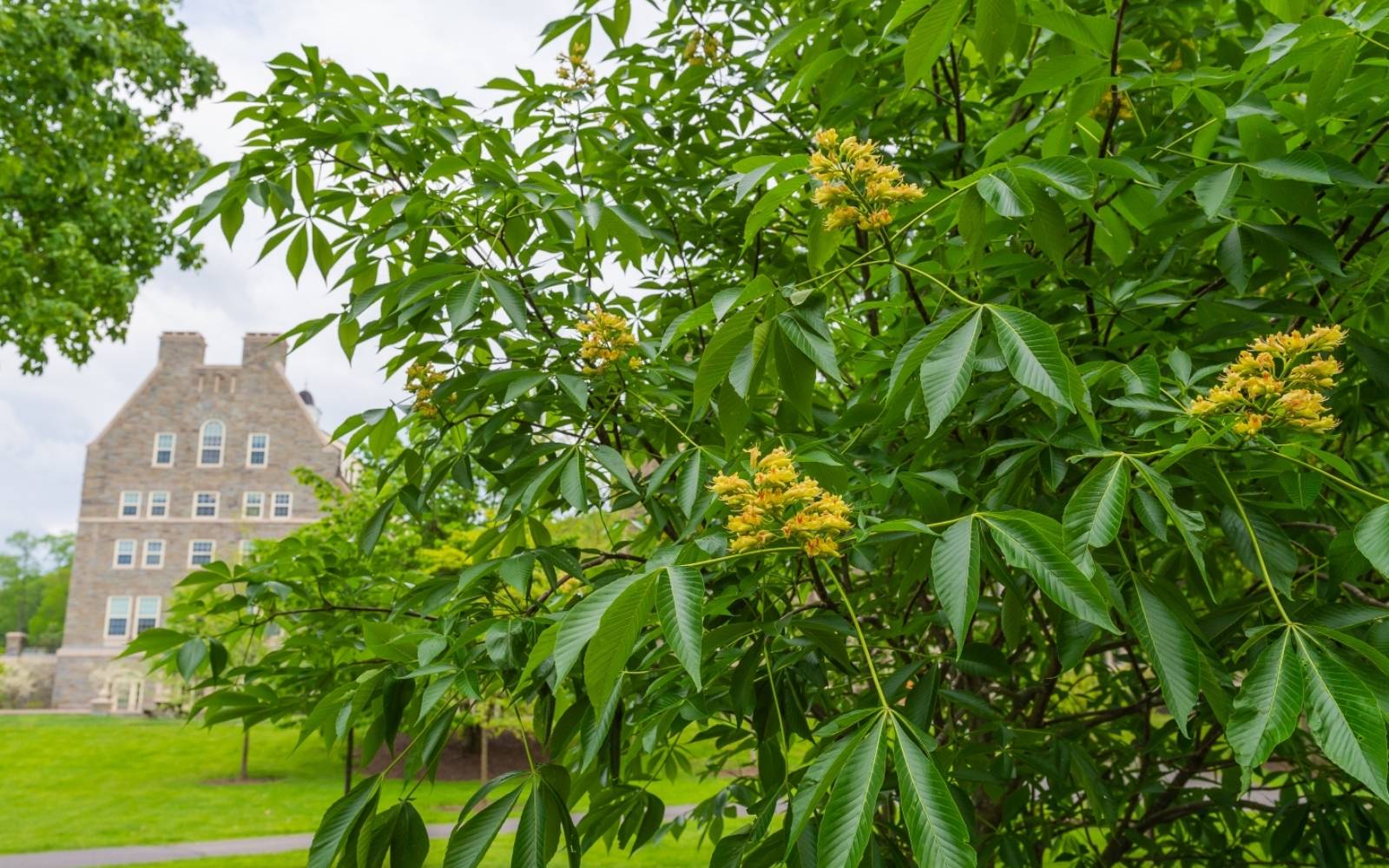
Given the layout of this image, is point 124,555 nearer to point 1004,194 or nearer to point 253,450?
point 253,450

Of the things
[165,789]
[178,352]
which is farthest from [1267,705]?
[178,352]

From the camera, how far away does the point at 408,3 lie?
8.84ft

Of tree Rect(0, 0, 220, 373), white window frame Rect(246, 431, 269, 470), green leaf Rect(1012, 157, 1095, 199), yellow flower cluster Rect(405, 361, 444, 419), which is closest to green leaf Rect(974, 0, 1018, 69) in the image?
green leaf Rect(1012, 157, 1095, 199)

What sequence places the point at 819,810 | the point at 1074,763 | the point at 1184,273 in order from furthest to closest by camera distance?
the point at 1184,273 → the point at 1074,763 → the point at 819,810

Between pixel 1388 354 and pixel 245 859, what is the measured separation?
1022 cm

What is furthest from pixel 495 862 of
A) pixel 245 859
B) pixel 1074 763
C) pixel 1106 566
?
pixel 1106 566

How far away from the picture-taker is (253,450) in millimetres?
30875

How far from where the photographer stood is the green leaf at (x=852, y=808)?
37.8 inches

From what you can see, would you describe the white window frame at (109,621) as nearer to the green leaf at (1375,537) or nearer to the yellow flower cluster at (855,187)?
the yellow flower cluster at (855,187)

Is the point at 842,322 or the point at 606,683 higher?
the point at 842,322

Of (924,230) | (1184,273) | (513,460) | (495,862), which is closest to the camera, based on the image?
(513,460)

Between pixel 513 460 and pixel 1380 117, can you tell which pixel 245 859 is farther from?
pixel 1380 117

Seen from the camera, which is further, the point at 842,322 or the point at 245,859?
the point at 245,859

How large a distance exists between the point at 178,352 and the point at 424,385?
33401 mm
